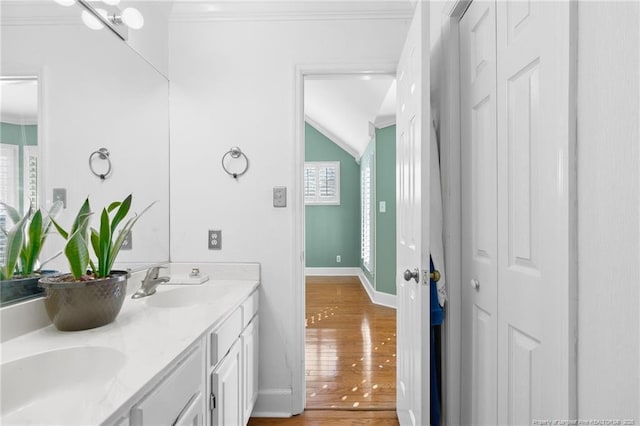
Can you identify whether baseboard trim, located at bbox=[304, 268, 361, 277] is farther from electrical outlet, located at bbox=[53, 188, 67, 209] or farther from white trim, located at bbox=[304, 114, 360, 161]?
electrical outlet, located at bbox=[53, 188, 67, 209]

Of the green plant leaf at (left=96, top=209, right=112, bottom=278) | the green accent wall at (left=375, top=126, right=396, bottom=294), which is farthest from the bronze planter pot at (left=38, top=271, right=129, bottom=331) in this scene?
the green accent wall at (left=375, top=126, right=396, bottom=294)

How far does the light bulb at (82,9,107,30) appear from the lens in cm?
145

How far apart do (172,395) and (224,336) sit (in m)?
0.46

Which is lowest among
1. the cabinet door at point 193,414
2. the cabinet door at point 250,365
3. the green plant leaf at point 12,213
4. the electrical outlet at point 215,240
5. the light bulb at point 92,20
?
the cabinet door at point 250,365

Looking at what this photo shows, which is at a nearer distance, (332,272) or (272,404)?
(272,404)

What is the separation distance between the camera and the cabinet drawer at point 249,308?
172cm

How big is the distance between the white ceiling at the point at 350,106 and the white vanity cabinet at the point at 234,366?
1528mm

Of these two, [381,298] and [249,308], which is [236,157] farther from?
[381,298]

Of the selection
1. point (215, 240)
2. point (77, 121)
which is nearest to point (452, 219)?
point (215, 240)

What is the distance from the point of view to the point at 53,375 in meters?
0.92

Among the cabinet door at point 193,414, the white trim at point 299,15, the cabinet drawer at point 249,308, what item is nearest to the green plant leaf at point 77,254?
the cabinet door at point 193,414

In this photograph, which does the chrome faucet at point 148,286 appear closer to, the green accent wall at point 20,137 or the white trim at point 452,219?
the green accent wall at point 20,137

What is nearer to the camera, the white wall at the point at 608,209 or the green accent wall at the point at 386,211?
the white wall at the point at 608,209

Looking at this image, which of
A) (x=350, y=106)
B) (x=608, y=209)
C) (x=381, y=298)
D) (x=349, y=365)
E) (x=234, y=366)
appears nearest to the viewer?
(x=608, y=209)
